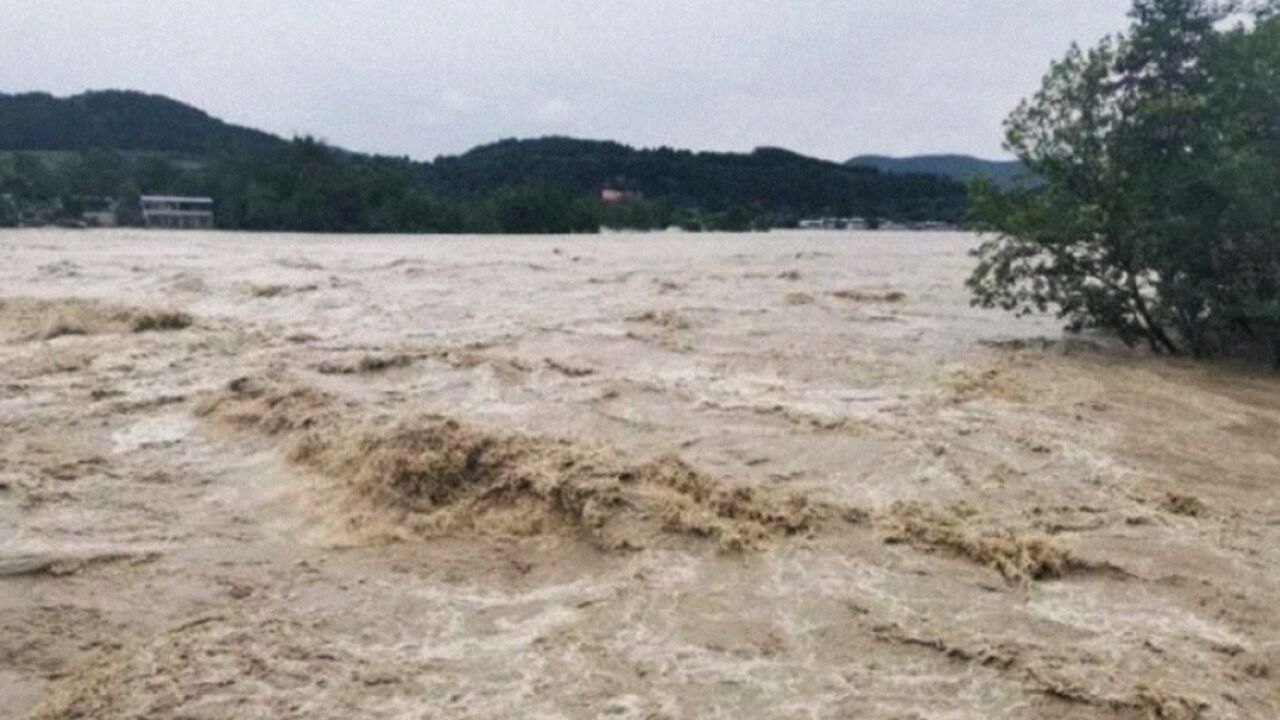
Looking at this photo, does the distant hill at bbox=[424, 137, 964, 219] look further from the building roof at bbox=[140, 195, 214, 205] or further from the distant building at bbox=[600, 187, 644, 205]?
the building roof at bbox=[140, 195, 214, 205]

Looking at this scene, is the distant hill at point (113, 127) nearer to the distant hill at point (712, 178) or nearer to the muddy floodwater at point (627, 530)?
the distant hill at point (712, 178)

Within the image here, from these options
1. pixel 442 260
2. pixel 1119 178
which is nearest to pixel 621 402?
pixel 1119 178

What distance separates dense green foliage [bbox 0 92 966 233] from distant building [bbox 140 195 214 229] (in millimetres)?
732

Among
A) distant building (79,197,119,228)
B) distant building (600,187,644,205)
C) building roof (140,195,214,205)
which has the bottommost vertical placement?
distant building (79,197,119,228)

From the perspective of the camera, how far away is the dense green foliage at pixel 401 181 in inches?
1907

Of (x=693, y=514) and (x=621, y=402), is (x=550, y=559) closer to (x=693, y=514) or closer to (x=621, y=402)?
(x=693, y=514)

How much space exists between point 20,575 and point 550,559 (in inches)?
94.4

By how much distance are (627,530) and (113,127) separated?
74498 mm

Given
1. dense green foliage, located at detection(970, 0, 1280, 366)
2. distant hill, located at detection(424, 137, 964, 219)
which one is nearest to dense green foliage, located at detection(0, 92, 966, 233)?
distant hill, located at detection(424, 137, 964, 219)

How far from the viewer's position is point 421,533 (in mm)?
5727

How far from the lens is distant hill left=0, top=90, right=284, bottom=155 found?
65938mm

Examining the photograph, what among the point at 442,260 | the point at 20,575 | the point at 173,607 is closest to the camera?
the point at 173,607

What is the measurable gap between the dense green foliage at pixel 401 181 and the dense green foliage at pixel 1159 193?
125 ft

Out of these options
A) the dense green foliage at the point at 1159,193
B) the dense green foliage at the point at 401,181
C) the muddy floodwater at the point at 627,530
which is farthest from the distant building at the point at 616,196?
the muddy floodwater at the point at 627,530
